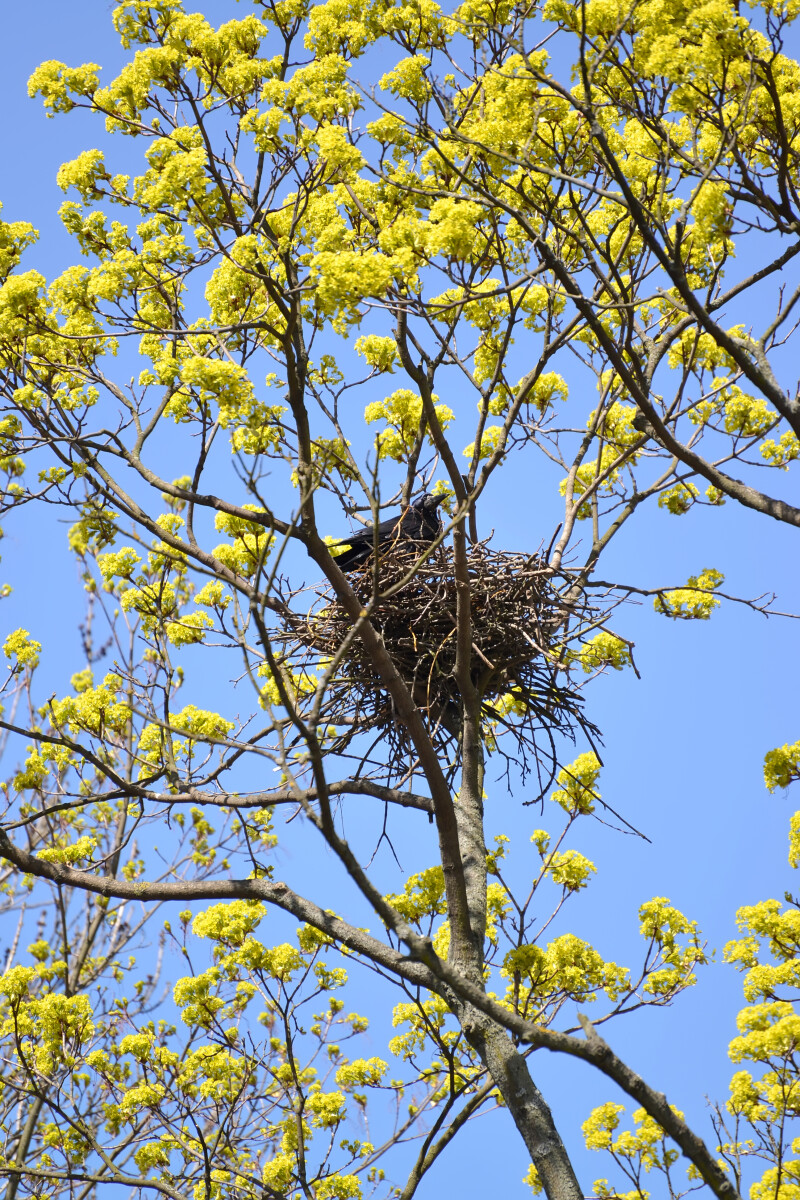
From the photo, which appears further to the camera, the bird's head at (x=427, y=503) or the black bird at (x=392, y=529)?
the bird's head at (x=427, y=503)

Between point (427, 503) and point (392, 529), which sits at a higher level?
point (427, 503)

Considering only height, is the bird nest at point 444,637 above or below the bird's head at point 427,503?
below

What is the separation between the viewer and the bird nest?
5676mm

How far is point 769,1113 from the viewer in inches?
261

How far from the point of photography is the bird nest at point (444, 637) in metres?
5.68

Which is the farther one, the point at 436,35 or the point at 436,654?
the point at 436,35

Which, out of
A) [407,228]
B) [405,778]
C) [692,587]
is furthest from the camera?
[692,587]

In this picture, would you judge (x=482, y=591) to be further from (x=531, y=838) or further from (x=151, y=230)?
(x=151, y=230)

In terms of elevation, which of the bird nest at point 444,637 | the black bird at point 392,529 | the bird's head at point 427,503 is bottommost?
the bird nest at point 444,637

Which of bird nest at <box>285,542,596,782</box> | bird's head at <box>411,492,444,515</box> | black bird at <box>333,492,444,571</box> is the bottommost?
bird nest at <box>285,542,596,782</box>

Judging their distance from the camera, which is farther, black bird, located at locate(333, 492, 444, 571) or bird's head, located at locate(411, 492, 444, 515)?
bird's head, located at locate(411, 492, 444, 515)

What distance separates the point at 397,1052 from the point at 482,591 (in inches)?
119

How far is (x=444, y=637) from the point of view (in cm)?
575

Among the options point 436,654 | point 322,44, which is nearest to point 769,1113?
point 436,654
